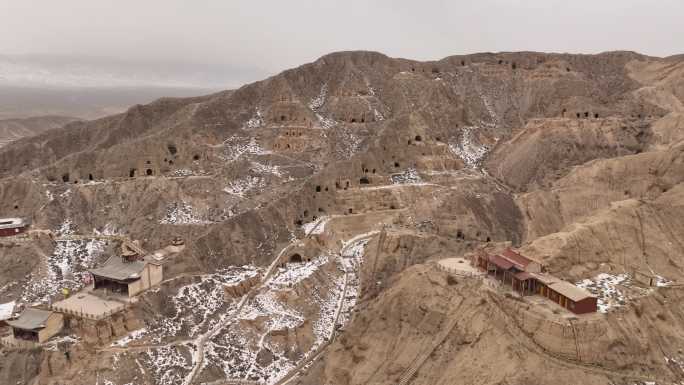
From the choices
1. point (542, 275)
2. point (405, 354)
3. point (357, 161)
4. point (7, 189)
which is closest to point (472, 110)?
point (357, 161)

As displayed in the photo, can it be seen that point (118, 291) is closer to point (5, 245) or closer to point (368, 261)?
point (5, 245)

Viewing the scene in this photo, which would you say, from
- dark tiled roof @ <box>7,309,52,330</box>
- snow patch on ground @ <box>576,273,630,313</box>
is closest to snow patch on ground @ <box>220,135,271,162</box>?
dark tiled roof @ <box>7,309,52,330</box>

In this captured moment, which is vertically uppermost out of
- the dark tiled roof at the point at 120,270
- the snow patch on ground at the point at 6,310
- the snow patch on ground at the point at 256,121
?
the snow patch on ground at the point at 256,121

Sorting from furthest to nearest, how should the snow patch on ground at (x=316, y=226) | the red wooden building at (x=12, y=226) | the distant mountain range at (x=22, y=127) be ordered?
the distant mountain range at (x=22, y=127), the snow patch on ground at (x=316, y=226), the red wooden building at (x=12, y=226)

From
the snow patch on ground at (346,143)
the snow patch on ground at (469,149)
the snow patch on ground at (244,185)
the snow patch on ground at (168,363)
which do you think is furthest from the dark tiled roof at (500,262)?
the snow patch on ground at (469,149)

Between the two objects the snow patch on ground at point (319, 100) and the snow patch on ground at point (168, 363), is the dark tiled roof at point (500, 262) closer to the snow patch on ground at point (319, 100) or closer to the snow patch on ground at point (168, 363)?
the snow patch on ground at point (168, 363)

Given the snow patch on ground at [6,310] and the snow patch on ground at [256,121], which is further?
the snow patch on ground at [256,121]

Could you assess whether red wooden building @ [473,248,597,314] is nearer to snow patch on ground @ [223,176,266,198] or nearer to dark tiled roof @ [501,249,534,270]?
dark tiled roof @ [501,249,534,270]

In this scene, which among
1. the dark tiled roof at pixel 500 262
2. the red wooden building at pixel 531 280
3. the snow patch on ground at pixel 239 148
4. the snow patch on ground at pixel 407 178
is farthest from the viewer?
the snow patch on ground at pixel 239 148
